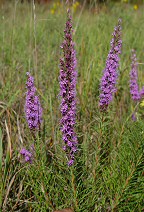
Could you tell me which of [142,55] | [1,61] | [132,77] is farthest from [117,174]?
[142,55]

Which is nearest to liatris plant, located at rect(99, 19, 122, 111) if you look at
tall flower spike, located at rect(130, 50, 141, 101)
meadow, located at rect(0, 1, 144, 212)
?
meadow, located at rect(0, 1, 144, 212)

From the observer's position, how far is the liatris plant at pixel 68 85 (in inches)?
43.5

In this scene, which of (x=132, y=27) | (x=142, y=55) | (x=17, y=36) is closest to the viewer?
(x=142, y=55)

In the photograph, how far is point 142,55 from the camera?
3.47m

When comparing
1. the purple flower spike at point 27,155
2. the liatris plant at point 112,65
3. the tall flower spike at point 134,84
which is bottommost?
the purple flower spike at point 27,155

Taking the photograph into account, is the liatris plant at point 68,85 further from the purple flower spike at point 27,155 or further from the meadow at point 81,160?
the purple flower spike at point 27,155

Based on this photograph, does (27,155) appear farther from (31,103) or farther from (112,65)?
(112,65)

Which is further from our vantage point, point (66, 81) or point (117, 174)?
point (117, 174)

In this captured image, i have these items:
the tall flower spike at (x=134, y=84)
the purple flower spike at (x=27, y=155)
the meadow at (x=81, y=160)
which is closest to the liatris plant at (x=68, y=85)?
the meadow at (x=81, y=160)

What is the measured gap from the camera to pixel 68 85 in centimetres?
114

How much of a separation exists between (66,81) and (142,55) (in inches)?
100

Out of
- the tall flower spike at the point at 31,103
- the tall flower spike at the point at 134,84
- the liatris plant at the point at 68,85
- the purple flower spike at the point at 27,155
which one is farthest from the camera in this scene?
the tall flower spike at the point at 134,84

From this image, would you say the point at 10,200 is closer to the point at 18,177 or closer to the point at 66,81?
the point at 18,177

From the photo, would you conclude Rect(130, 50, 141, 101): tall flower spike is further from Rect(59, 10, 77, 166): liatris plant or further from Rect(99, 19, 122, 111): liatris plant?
Rect(59, 10, 77, 166): liatris plant
